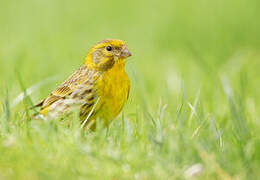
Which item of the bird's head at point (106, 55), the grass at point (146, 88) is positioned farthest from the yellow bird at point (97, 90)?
the grass at point (146, 88)

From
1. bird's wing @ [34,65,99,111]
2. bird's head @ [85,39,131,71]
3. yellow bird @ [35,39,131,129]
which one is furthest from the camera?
bird's head @ [85,39,131,71]

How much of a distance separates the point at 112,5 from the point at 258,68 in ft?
12.7

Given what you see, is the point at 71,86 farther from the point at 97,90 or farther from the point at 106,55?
the point at 106,55

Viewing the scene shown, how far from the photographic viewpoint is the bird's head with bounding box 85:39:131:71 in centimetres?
479

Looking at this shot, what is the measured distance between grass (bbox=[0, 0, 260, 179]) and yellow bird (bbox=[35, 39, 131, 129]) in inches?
6.9

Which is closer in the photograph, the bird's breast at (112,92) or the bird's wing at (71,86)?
the bird's breast at (112,92)

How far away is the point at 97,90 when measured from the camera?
4449mm

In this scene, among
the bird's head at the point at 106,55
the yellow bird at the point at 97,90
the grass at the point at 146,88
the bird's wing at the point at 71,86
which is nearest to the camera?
the grass at the point at 146,88

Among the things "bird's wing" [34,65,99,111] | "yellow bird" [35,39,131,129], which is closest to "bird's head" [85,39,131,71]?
"yellow bird" [35,39,131,129]

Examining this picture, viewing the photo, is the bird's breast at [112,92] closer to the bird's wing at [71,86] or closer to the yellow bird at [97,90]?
the yellow bird at [97,90]

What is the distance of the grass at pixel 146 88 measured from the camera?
305 centimetres

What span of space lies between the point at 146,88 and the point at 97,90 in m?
2.35

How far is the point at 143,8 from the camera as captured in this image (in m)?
10.6

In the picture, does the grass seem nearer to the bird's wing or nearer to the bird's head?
the bird's wing
